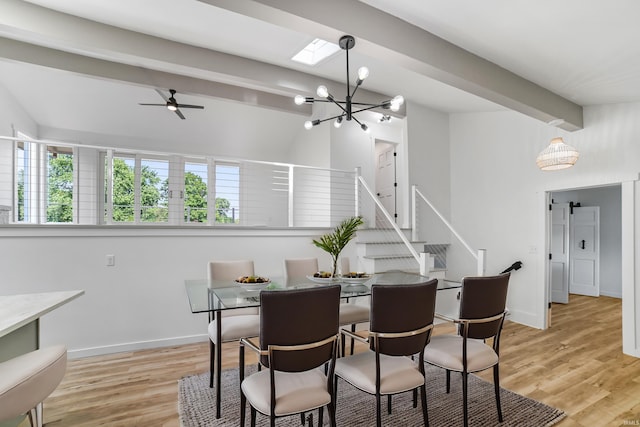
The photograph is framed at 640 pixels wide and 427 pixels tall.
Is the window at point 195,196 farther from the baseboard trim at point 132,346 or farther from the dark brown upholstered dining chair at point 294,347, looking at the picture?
the dark brown upholstered dining chair at point 294,347

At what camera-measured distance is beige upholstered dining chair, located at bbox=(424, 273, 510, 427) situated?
84.7 inches

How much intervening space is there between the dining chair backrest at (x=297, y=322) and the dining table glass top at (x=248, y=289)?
0.37 metres

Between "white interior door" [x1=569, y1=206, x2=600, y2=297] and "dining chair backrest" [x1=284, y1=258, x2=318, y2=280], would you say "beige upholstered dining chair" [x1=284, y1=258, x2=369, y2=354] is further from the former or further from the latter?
"white interior door" [x1=569, y1=206, x2=600, y2=297]

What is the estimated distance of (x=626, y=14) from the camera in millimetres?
2178

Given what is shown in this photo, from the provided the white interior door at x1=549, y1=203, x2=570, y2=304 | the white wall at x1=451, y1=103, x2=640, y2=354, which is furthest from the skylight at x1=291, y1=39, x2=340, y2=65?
the white interior door at x1=549, y1=203, x2=570, y2=304

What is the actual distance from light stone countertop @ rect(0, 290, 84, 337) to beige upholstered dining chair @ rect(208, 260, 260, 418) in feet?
3.07

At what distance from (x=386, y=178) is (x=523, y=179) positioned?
2.29 meters

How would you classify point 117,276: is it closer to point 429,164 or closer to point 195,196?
point 195,196

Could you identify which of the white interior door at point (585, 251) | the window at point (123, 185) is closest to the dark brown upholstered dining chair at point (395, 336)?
the window at point (123, 185)

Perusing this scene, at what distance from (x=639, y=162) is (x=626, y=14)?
2241mm

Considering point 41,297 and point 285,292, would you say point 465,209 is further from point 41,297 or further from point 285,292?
point 41,297

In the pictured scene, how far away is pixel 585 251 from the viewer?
6.60 meters

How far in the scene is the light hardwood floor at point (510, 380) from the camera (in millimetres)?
2348

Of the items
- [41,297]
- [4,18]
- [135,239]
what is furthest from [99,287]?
[4,18]
